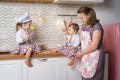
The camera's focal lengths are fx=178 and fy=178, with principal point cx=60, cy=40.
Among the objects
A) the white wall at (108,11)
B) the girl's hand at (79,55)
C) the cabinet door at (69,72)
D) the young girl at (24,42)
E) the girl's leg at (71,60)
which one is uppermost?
the white wall at (108,11)

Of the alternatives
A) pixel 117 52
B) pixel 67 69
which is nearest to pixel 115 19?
pixel 117 52

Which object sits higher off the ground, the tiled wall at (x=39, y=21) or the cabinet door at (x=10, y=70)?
the tiled wall at (x=39, y=21)

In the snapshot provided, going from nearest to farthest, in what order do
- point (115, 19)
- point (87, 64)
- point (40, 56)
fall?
point (87, 64) < point (40, 56) < point (115, 19)

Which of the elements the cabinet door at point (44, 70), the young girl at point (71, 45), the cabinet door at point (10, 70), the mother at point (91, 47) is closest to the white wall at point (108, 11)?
the young girl at point (71, 45)

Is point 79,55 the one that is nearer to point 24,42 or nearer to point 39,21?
point 24,42

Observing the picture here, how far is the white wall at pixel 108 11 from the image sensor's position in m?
2.36

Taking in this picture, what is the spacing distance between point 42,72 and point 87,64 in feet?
1.52

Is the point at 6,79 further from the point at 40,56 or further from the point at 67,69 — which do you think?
the point at 67,69

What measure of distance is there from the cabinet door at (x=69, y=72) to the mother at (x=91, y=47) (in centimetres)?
21

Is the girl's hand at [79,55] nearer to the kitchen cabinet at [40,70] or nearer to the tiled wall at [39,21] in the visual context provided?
the kitchen cabinet at [40,70]

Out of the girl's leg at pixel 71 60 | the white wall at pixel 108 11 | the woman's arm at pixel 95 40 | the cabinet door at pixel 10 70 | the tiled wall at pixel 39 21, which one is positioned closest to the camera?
the woman's arm at pixel 95 40

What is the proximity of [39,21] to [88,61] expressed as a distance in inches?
32.4

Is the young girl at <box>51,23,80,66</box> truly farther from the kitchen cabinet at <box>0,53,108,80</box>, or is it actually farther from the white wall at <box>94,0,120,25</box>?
the white wall at <box>94,0,120,25</box>

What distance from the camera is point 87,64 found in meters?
1.64
